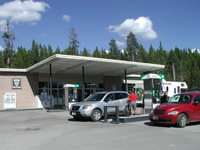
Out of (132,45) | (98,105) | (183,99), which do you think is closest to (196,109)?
(183,99)

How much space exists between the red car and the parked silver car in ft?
11.2

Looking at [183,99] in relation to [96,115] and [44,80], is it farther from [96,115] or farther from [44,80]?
[44,80]

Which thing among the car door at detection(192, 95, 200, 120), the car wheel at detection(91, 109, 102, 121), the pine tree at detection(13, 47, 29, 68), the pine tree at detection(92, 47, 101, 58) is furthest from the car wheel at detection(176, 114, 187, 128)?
the pine tree at detection(92, 47, 101, 58)

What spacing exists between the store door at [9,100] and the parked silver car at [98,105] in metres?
13.6

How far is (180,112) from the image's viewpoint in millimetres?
9766

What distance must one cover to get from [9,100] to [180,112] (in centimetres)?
1992

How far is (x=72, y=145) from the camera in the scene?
6883mm

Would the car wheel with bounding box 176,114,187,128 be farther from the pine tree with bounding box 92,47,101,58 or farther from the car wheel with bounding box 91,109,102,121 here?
the pine tree with bounding box 92,47,101,58

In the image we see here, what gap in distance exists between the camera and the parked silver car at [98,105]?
1280cm

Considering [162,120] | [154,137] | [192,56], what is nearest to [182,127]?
[162,120]

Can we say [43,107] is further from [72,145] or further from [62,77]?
[72,145]

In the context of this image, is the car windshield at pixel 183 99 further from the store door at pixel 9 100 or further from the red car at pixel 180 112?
the store door at pixel 9 100

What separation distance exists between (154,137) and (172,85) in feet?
72.2

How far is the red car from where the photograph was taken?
972cm
